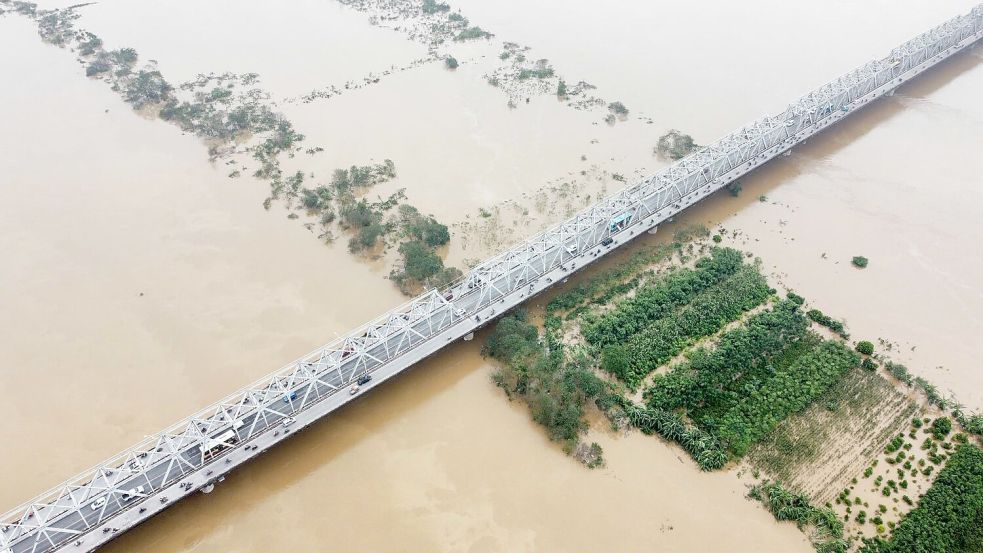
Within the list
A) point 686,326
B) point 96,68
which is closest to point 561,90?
point 686,326

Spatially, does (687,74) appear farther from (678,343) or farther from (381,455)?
(381,455)

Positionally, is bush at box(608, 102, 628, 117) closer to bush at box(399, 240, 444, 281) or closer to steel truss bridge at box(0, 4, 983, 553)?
steel truss bridge at box(0, 4, 983, 553)

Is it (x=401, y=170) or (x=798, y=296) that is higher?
→ (x=401, y=170)

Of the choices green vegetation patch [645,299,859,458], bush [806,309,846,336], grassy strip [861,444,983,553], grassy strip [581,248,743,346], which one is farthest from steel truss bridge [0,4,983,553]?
grassy strip [861,444,983,553]

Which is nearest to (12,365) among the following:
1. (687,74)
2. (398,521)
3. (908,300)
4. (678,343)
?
(398,521)

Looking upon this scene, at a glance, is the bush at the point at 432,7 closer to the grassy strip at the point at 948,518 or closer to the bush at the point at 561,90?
the bush at the point at 561,90

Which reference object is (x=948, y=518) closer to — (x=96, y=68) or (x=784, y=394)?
(x=784, y=394)
